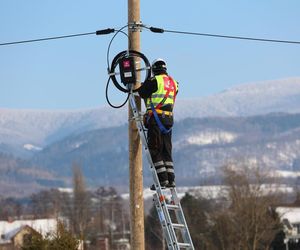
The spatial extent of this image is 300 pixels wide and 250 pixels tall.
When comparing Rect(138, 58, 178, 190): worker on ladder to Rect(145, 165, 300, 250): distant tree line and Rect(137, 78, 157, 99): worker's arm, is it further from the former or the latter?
Rect(145, 165, 300, 250): distant tree line

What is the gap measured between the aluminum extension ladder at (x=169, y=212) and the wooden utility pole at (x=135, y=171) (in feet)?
1.62

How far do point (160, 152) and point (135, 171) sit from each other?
85cm

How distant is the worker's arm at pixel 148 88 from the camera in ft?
62.6

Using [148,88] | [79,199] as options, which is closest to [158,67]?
[148,88]

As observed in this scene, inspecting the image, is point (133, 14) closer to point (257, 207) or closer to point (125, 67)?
point (125, 67)

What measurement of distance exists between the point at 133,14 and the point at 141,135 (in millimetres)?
2563

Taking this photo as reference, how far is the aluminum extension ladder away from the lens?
1769 cm

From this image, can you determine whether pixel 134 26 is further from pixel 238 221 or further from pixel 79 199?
pixel 79 199

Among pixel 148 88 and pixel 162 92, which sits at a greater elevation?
pixel 148 88

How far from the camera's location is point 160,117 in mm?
19062

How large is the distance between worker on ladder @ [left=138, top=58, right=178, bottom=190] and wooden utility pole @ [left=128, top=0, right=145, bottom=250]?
67cm

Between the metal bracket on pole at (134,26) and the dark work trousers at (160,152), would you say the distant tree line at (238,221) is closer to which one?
the metal bracket on pole at (134,26)

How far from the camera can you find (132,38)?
20.0 meters

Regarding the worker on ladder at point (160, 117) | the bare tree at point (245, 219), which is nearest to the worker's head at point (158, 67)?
the worker on ladder at point (160, 117)
